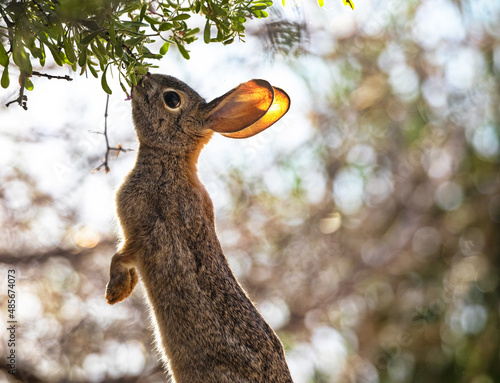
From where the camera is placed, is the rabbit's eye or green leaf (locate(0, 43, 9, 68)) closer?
green leaf (locate(0, 43, 9, 68))

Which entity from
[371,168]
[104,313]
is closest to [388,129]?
[371,168]

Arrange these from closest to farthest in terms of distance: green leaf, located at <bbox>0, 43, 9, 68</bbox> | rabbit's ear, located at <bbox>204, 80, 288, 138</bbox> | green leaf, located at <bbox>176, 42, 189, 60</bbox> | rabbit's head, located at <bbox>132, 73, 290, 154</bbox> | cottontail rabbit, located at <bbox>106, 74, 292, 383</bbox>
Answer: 1. green leaf, located at <bbox>0, 43, 9, 68</bbox>
2. green leaf, located at <bbox>176, 42, 189, 60</bbox>
3. rabbit's ear, located at <bbox>204, 80, 288, 138</bbox>
4. cottontail rabbit, located at <bbox>106, 74, 292, 383</bbox>
5. rabbit's head, located at <bbox>132, 73, 290, 154</bbox>

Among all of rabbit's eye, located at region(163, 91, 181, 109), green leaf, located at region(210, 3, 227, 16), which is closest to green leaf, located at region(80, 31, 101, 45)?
green leaf, located at region(210, 3, 227, 16)

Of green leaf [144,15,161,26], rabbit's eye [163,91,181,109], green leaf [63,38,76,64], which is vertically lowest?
green leaf [63,38,76,64]

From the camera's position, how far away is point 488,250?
6.70 meters

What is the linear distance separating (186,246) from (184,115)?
691 mm

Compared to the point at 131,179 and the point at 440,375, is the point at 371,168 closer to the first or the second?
the point at 440,375

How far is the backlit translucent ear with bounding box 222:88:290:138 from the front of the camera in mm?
2453

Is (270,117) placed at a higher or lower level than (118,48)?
higher

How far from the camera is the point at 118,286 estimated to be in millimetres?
2340

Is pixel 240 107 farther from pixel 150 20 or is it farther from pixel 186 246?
pixel 150 20

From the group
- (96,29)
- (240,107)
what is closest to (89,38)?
(96,29)

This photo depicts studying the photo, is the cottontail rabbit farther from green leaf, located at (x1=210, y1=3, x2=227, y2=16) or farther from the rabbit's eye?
green leaf, located at (x1=210, y1=3, x2=227, y2=16)

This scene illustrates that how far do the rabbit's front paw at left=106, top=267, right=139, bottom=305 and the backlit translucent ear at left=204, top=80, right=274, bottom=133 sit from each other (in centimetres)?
75
